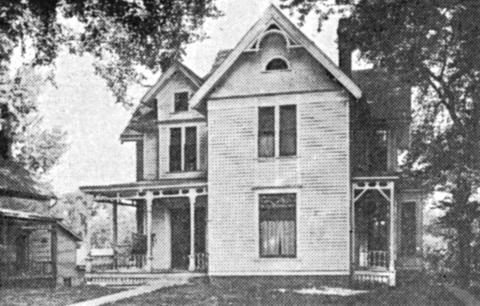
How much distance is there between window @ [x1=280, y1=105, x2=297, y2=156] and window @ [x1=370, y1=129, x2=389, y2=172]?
6.33m

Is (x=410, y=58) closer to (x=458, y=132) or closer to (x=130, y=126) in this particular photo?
(x=458, y=132)

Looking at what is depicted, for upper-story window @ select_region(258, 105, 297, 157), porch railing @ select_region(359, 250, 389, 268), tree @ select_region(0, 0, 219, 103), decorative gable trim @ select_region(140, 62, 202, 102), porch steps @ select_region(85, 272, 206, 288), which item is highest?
tree @ select_region(0, 0, 219, 103)

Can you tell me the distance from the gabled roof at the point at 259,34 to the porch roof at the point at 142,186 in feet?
9.17

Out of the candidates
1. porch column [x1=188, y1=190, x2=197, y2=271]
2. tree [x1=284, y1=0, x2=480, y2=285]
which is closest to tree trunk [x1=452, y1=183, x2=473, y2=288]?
tree [x1=284, y1=0, x2=480, y2=285]

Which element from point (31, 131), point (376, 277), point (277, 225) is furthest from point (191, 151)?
point (31, 131)

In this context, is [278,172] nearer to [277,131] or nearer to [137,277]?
[277,131]

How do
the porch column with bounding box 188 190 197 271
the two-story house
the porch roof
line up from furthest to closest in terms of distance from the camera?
1. the porch roof
2. the porch column with bounding box 188 190 197 271
3. the two-story house

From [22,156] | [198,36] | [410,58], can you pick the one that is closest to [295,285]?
[410,58]

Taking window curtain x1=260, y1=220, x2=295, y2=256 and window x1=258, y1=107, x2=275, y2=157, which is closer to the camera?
window curtain x1=260, y1=220, x2=295, y2=256

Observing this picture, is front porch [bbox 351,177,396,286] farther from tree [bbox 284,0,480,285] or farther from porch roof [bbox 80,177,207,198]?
porch roof [bbox 80,177,207,198]

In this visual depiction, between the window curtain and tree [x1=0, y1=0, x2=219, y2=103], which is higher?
tree [x1=0, y1=0, x2=219, y2=103]

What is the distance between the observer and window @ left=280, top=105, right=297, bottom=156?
74.6ft

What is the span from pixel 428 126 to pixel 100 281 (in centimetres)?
1611

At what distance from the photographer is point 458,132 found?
22.5 meters
